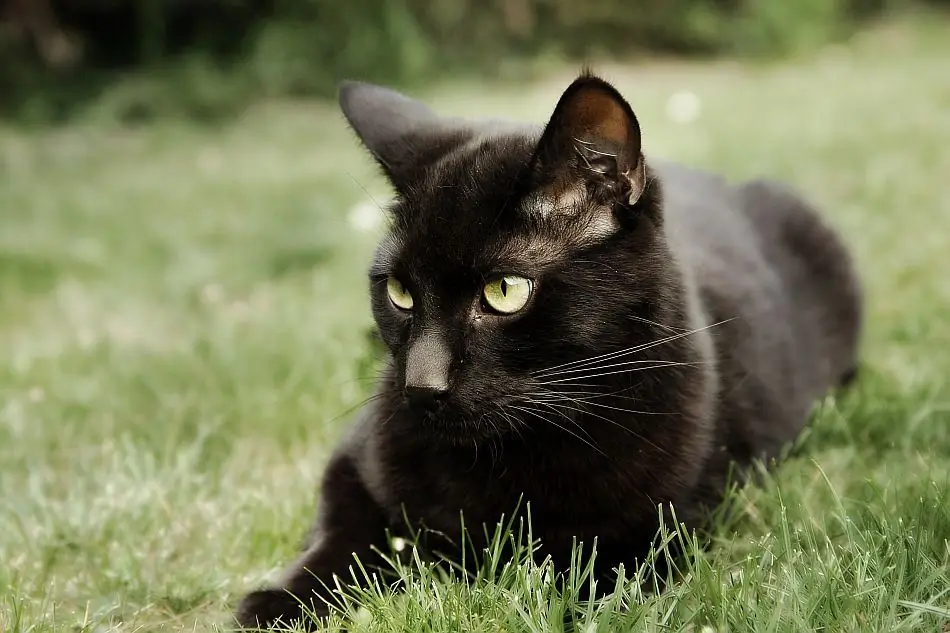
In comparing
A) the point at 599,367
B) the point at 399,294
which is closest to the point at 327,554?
the point at 399,294

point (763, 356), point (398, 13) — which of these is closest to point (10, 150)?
point (398, 13)

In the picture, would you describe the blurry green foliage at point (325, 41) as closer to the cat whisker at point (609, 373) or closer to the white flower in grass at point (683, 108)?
the white flower in grass at point (683, 108)

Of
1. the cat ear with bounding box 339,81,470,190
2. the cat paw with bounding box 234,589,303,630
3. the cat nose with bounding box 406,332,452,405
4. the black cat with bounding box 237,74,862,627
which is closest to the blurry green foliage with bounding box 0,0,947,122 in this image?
the cat ear with bounding box 339,81,470,190

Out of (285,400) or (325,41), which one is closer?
(285,400)

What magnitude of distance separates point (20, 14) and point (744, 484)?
7.89 m

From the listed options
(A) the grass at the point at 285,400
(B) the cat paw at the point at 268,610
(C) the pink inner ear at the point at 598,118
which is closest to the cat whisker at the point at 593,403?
(A) the grass at the point at 285,400

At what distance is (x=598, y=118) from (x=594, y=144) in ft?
0.16

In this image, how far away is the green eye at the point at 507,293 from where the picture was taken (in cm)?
139

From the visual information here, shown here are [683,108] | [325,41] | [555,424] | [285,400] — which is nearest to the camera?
[555,424]

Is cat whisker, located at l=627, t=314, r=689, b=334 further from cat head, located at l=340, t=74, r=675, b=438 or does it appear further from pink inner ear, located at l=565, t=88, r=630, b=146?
pink inner ear, located at l=565, t=88, r=630, b=146

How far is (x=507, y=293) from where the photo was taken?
4.57ft

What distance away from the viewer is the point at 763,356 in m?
1.96

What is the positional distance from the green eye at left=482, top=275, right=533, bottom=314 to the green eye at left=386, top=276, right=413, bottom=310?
6.3 inches

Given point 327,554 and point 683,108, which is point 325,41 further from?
point 327,554
